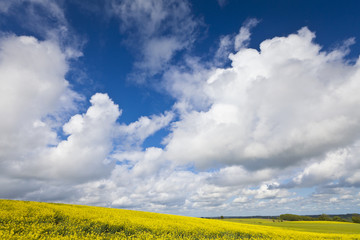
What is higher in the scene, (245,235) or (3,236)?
(3,236)

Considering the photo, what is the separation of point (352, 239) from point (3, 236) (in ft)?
91.6

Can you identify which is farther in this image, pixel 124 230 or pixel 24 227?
pixel 124 230

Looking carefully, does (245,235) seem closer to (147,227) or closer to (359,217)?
(147,227)

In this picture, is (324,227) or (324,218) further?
(324,218)

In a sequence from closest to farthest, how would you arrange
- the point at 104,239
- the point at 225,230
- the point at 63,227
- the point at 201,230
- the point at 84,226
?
1. the point at 104,239
2. the point at 63,227
3. the point at 84,226
4. the point at 201,230
5. the point at 225,230

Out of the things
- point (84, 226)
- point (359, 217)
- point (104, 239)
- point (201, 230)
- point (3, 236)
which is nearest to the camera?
point (3, 236)

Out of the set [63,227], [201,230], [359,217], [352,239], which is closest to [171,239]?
[201,230]

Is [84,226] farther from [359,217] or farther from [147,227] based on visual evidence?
[359,217]

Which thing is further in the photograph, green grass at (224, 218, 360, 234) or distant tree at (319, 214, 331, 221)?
distant tree at (319, 214, 331, 221)

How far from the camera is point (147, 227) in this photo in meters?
16.6

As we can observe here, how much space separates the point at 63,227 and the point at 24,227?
2197 millimetres

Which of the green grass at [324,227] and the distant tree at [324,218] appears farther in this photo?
the distant tree at [324,218]

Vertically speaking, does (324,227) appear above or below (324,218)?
above

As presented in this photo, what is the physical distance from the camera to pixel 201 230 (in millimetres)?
18391
